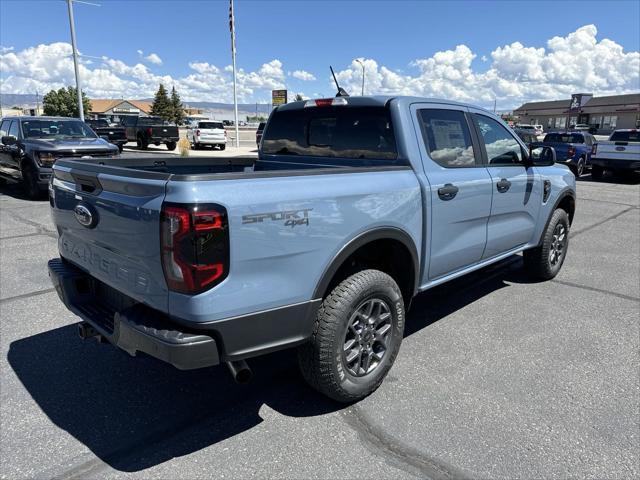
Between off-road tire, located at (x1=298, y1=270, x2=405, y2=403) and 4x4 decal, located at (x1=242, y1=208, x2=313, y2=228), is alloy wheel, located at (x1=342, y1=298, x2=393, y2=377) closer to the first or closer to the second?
off-road tire, located at (x1=298, y1=270, x2=405, y2=403)

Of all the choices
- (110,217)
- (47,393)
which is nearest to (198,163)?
(110,217)

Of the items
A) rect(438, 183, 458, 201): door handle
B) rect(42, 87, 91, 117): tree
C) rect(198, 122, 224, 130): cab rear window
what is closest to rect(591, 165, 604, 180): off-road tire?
rect(438, 183, 458, 201): door handle

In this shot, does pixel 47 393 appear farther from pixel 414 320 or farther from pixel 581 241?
pixel 581 241

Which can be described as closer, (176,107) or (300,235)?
(300,235)

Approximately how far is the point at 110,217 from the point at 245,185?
0.82m

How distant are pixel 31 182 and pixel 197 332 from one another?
9906 millimetres

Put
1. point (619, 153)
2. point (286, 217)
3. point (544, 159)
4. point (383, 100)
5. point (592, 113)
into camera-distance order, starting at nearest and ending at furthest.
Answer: point (286, 217)
point (383, 100)
point (544, 159)
point (619, 153)
point (592, 113)

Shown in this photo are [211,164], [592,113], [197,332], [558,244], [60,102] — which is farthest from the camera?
[60,102]

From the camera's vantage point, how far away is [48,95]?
90.6m

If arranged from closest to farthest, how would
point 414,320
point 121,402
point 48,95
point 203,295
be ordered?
point 203,295
point 121,402
point 414,320
point 48,95

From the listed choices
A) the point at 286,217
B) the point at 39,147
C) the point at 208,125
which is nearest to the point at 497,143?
the point at 286,217

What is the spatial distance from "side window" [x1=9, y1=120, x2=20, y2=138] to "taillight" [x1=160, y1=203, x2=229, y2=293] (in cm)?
1067

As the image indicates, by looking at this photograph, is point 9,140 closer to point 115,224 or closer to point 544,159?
point 115,224

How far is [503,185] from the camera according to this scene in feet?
13.9
